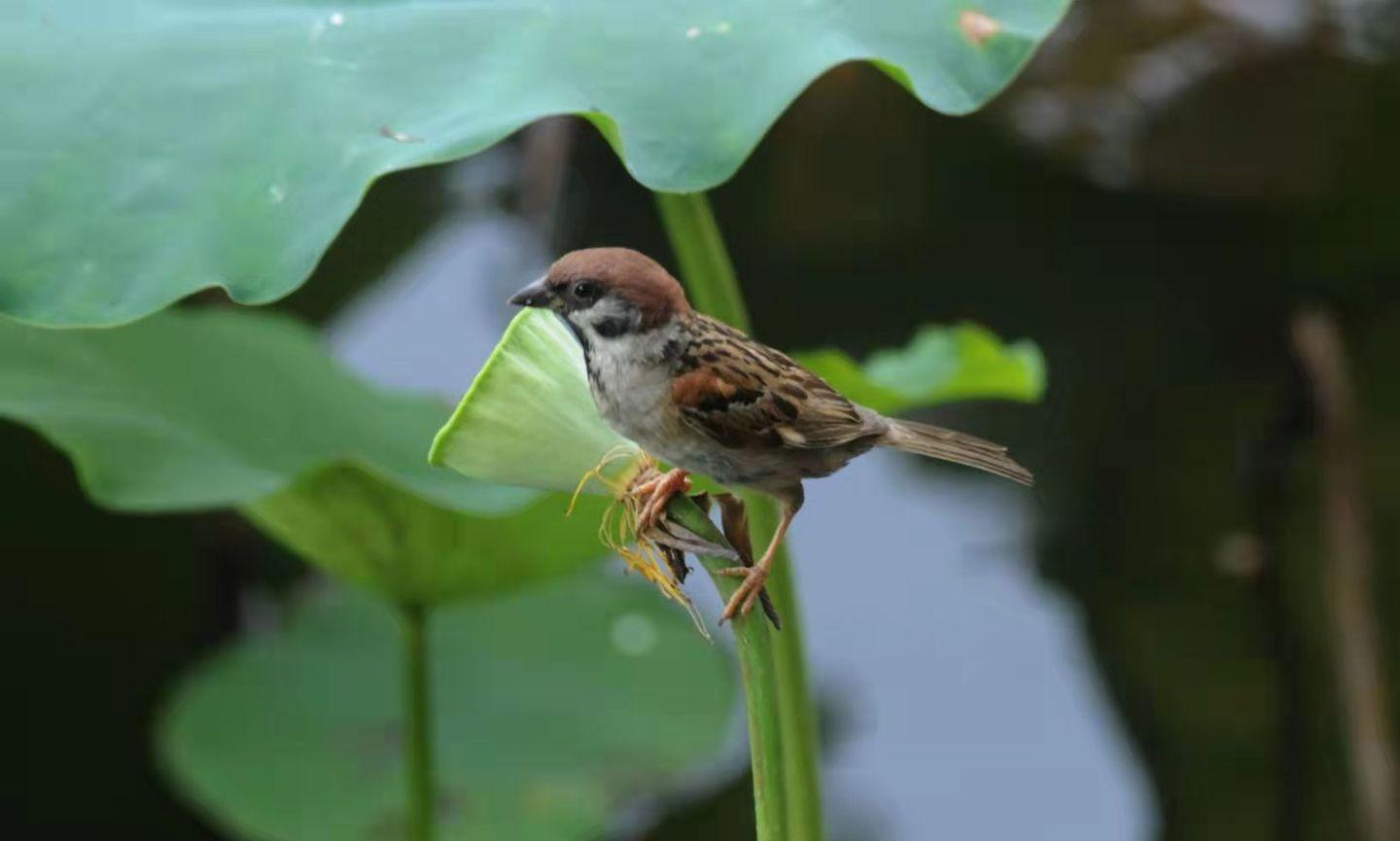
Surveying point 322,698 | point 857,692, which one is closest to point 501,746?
point 322,698

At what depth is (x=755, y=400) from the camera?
1414mm

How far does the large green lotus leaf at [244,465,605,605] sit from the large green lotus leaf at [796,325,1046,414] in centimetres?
30

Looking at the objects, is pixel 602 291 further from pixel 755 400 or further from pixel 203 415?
pixel 203 415

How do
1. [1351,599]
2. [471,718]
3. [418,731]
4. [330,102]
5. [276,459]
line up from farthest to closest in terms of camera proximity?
[471,718] → [1351,599] → [418,731] → [276,459] → [330,102]

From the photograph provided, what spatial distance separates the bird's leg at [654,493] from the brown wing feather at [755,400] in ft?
0.46

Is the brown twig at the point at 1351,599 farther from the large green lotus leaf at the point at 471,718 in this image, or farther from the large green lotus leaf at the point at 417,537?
the large green lotus leaf at the point at 417,537

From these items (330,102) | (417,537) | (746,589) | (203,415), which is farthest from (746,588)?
(203,415)

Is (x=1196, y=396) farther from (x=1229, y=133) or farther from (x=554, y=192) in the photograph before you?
(x=554, y=192)

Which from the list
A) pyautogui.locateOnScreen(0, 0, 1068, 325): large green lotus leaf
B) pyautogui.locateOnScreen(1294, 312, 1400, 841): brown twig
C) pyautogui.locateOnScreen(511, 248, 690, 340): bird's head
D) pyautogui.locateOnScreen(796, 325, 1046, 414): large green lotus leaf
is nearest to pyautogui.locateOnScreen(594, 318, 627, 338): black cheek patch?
pyautogui.locateOnScreen(511, 248, 690, 340): bird's head

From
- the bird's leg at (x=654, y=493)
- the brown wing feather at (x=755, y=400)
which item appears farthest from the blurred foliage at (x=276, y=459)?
the bird's leg at (x=654, y=493)

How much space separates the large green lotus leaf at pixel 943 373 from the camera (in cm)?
176

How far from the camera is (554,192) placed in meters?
3.71

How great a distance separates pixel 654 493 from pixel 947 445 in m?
0.43

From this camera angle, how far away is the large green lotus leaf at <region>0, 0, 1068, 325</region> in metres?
1.37
